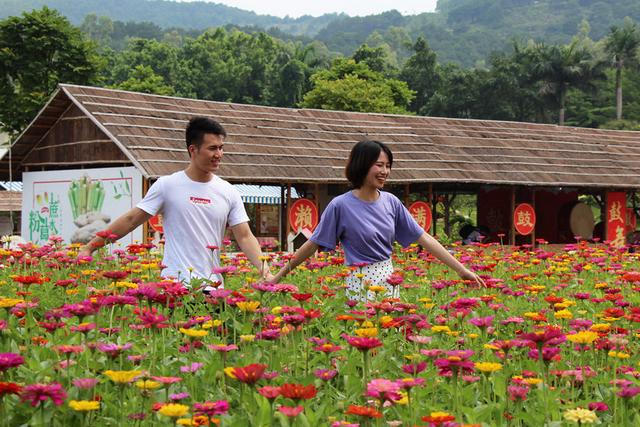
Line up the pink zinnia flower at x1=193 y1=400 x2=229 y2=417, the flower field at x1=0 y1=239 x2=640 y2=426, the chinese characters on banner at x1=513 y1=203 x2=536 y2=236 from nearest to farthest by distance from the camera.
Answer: the pink zinnia flower at x1=193 y1=400 x2=229 y2=417
the flower field at x1=0 y1=239 x2=640 y2=426
the chinese characters on banner at x1=513 y1=203 x2=536 y2=236

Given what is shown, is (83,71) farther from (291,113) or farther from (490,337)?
(490,337)

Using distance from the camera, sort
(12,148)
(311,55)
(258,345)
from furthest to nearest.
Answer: (311,55), (12,148), (258,345)

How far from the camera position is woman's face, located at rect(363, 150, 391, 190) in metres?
4.16

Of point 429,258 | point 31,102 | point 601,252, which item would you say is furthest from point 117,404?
point 31,102

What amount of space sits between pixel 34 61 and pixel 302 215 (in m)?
16.8

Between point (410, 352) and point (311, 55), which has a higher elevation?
point (311, 55)

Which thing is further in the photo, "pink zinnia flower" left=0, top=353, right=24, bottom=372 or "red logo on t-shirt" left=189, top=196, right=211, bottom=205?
"red logo on t-shirt" left=189, top=196, right=211, bottom=205

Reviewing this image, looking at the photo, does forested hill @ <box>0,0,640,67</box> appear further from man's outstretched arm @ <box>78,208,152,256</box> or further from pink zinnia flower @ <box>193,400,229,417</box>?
pink zinnia flower @ <box>193,400,229,417</box>

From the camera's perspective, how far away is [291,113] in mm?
18406

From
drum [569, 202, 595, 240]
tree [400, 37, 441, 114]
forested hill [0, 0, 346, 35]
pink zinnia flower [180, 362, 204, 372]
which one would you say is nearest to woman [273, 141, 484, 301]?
pink zinnia flower [180, 362, 204, 372]

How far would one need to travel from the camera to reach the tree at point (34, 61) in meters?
27.8

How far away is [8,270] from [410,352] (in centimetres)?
330

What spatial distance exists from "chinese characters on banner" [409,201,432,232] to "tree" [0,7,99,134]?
1587cm

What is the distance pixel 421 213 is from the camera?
1605cm
